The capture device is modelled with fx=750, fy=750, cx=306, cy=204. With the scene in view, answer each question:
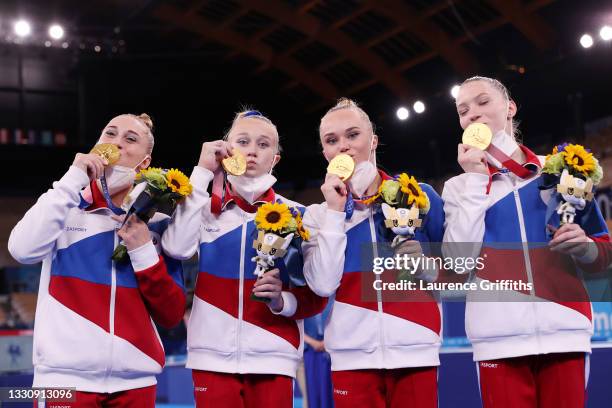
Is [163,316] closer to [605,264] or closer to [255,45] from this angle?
[605,264]

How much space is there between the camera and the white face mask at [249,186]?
372 centimetres

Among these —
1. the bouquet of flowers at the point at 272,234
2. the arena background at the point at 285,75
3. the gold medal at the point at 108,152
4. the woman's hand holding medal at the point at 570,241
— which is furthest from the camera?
the arena background at the point at 285,75

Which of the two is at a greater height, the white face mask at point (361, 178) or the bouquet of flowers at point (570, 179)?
the white face mask at point (361, 178)

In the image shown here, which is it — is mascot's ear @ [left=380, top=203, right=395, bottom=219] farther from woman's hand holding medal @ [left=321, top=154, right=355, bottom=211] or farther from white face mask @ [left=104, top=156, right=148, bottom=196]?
white face mask @ [left=104, top=156, right=148, bottom=196]

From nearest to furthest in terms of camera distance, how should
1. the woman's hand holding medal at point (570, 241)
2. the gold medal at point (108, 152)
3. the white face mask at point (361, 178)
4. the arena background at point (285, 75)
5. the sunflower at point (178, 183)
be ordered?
the woman's hand holding medal at point (570, 241) → the sunflower at point (178, 183) → the gold medal at point (108, 152) → the white face mask at point (361, 178) → the arena background at point (285, 75)

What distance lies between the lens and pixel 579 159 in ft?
10.8

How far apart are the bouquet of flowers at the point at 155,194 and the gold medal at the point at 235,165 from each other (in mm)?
216

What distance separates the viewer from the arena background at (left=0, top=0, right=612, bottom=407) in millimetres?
15969

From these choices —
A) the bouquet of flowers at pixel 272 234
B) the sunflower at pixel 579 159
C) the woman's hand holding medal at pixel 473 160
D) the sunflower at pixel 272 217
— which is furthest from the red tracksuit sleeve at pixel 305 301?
the sunflower at pixel 579 159

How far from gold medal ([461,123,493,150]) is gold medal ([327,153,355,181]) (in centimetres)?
55

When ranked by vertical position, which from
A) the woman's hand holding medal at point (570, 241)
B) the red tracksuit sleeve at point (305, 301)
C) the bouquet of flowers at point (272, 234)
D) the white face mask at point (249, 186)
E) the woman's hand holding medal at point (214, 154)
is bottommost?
the red tracksuit sleeve at point (305, 301)

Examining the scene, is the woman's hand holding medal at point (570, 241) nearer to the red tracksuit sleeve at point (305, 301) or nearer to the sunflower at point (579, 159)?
the sunflower at point (579, 159)

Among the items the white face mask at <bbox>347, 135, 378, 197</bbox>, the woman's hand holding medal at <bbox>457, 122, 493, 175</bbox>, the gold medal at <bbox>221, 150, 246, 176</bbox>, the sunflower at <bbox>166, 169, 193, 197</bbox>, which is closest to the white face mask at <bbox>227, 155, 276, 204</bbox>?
the gold medal at <bbox>221, 150, 246, 176</bbox>

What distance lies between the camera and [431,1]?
55.9 ft
